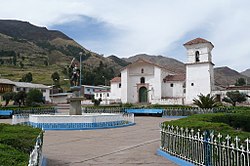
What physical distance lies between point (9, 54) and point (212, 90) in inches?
4051

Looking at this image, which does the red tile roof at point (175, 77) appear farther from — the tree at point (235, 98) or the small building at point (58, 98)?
the small building at point (58, 98)

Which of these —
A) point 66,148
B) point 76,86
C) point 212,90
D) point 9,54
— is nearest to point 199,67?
point 212,90

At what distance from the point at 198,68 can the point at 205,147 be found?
131 ft

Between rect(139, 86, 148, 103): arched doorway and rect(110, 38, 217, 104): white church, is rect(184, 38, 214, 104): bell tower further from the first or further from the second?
rect(139, 86, 148, 103): arched doorway

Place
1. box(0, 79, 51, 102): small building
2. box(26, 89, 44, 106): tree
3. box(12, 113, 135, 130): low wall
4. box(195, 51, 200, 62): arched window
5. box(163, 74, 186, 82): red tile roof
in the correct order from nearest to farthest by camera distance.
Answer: box(12, 113, 135, 130): low wall
box(195, 51, 200, 62): arched window
box(26, 89, 44, 106): tree
box(163, 74, 186, 82): red tile roof
box(0, 79, 51, 102): small building

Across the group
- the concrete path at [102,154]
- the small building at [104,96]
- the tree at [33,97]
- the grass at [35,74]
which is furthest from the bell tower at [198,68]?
the grass at [35,74]

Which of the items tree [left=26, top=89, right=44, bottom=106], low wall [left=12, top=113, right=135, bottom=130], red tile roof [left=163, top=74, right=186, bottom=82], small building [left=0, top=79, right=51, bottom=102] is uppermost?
red tile roof [left=163, top=74, right=186, bottom=82]

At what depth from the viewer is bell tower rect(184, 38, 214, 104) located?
4384 cm

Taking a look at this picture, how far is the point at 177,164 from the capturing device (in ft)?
23.2

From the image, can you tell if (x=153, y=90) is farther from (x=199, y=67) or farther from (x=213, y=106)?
(x=213, y=106)

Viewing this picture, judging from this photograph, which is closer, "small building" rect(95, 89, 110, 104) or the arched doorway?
the arched doorway

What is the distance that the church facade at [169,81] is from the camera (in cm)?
4419

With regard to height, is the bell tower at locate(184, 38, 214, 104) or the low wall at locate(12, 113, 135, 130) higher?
the bell tower at locate(184, 38, 214, 104)

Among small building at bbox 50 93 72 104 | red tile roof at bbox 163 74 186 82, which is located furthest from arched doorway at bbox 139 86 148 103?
small building at bbox 50 93 72 104
